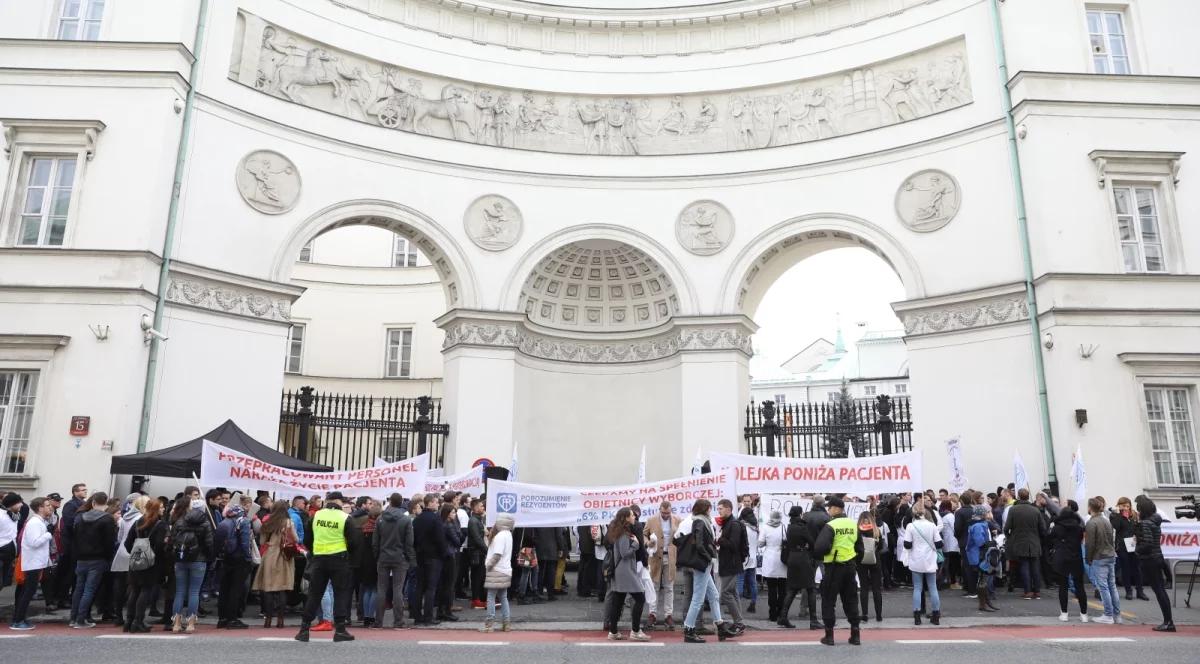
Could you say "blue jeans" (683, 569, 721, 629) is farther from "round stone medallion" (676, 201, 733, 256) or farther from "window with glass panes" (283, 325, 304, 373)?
"window with glass panes" (283, 325, 304, 373)

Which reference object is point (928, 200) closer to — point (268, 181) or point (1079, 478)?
point (1079, 478)

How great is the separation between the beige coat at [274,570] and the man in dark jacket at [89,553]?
196 cm

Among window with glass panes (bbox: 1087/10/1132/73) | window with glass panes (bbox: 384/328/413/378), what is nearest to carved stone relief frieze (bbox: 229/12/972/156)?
window with glass panes (bbox: 1087/10/1132/73)

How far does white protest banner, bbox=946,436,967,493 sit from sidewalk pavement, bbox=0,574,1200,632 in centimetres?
384

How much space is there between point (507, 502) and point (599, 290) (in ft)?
44.3

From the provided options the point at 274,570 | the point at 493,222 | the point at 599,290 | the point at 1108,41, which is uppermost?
the point at 1108,41

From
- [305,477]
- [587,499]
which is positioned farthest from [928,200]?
[305,477]

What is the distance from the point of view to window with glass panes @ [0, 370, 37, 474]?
16969 millimetres

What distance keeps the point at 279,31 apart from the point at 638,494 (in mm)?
16287

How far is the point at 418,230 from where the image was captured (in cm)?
2302

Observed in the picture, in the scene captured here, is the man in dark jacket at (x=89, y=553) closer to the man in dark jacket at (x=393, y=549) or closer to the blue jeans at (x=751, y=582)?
the man in dark jacket at (x=393, y=549)

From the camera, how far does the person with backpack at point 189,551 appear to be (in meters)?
10.7

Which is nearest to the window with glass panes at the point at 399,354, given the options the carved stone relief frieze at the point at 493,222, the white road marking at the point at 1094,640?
the carved stone relief frieze at the point at 493,222

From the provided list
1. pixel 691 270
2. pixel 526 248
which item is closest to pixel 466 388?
pixel 526 248
